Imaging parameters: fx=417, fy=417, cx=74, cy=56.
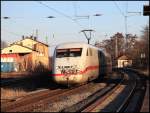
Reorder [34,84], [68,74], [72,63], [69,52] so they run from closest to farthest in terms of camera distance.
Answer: [68,74]
[72,63]
[69,52]
[34,84]

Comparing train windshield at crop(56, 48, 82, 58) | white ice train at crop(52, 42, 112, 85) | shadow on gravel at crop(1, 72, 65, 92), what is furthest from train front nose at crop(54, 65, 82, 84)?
shadow on gravel at crop(1, 72, 65, 92)

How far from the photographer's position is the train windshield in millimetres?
26672

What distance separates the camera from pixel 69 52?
2694 cm

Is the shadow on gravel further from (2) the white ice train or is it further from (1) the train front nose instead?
(1) the train front nose

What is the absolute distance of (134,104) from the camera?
18750 mm

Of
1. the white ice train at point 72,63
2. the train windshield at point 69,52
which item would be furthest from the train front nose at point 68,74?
the train windshield at point 69,52

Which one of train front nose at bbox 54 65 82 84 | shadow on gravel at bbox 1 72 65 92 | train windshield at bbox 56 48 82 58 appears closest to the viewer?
train front nose at bbox 54 65 82 84

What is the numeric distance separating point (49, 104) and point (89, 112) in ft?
10.5

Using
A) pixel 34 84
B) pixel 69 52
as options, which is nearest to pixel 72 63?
pixel 69 52

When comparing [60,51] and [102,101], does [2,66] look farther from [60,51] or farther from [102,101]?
[102,101]

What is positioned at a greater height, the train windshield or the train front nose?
the train windshield

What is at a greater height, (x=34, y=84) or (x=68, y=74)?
(x=68, y=74)

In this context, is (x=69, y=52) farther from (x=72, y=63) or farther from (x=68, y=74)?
(x=68, y=74)

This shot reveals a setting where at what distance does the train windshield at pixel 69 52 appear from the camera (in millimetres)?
26672
